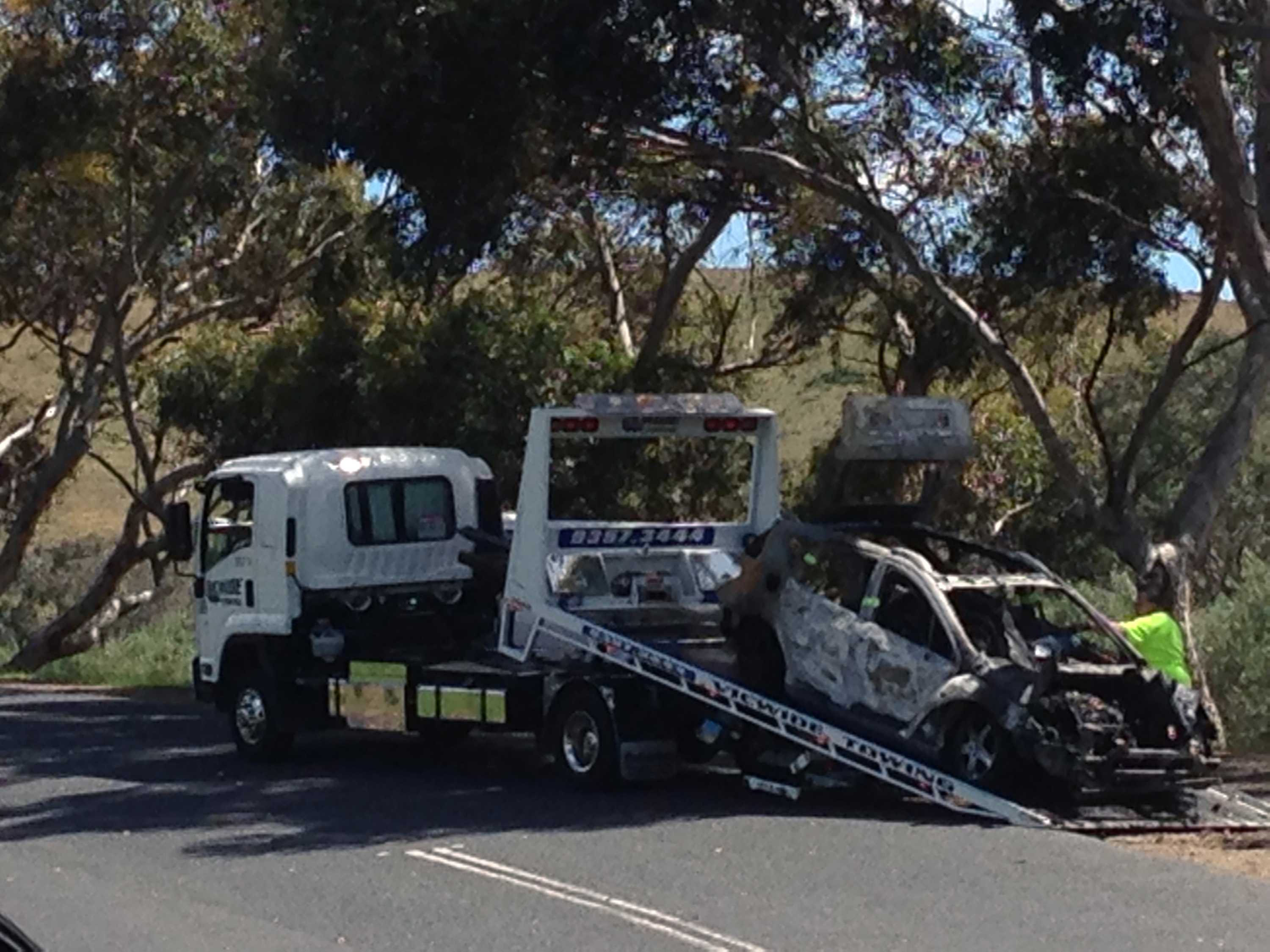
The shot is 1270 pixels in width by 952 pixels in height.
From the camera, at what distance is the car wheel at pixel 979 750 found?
13.1 meters

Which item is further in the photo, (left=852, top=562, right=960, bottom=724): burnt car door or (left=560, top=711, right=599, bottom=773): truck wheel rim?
(left=560, top=711, right=599, bottom=773): truck wheel rim

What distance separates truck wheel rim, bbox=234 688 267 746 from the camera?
17531mm

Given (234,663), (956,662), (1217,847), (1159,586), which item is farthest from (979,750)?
(234,663)

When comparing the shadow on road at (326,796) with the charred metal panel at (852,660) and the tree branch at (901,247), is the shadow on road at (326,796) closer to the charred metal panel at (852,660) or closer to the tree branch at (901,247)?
the charred metal panel at (852,660)

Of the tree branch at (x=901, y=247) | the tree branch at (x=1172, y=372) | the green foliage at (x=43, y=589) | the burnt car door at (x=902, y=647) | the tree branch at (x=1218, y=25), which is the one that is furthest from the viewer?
the green foliage at (x=43, y=589)

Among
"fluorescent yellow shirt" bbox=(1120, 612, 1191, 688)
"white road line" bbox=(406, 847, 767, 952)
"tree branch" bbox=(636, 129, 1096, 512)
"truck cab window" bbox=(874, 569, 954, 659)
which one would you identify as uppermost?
"tree branch" bbox=(636, 129, 1096, 512)

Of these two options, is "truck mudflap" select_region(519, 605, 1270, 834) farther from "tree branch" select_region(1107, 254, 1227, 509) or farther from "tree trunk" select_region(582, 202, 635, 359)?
"tree trunk" select_region(582, 202, 635, 359)

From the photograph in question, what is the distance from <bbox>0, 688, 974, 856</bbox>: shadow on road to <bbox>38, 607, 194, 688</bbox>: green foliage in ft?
33.0

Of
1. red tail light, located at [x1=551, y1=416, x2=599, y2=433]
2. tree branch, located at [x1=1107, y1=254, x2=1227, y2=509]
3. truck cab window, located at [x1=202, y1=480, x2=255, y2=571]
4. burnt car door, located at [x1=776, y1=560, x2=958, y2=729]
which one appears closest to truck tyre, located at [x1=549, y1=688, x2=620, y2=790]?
burnt car door, located at [x1=776, y1=560, x2=958, y2=729]

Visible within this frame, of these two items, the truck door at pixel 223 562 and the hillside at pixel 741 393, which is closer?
the truck door at pixel 223 562

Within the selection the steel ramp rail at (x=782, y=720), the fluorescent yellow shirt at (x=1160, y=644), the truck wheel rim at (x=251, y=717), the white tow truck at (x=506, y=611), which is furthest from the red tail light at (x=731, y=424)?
the truck wheel rim at (x=251, y=717)

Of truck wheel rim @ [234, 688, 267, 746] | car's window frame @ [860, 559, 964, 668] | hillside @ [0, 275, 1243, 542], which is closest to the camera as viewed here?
car's window frame @ [860, 559, 964, 668]

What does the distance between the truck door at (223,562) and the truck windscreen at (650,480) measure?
806cm

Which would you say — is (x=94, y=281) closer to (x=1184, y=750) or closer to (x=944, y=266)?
(x=944, y=266)
